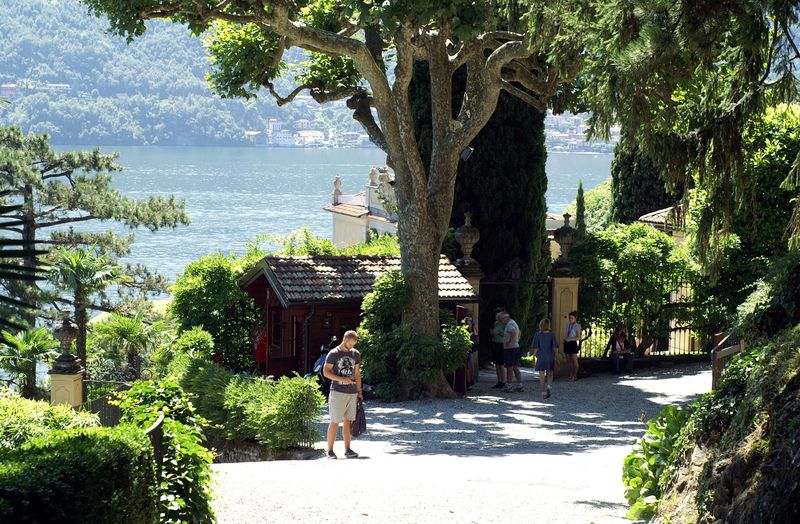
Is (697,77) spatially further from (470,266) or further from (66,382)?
(66,382)

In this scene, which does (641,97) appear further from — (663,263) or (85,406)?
(663,263)

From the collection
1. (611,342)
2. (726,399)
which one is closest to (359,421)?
(726,399)

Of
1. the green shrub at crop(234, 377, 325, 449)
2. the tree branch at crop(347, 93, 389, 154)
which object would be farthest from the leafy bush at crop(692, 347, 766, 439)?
the tree branch at crop(347, 93, 389, 154)

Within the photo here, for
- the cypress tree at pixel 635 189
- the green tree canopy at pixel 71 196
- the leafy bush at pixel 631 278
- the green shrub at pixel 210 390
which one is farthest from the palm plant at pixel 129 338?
the cypress tree at pixel 635 189

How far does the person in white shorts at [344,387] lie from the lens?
13.4 meters

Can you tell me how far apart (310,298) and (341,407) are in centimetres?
650

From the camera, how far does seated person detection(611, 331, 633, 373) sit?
907 inches

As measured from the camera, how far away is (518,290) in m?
25.5

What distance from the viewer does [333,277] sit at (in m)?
20.6

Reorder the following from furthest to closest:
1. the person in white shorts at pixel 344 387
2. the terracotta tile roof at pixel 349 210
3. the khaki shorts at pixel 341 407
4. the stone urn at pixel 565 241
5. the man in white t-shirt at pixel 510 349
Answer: the terracotta tile roof at pixel 349 210, the stone urn at pixel 565 241, the man in white t-shirt at pixel 510 349, the khaki shorts at pixel 341 407, the person in white shorts at pixel 344 387

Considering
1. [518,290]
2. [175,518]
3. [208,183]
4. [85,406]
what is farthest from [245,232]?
[175,518]

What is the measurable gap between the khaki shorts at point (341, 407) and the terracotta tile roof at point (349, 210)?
26.1 meters

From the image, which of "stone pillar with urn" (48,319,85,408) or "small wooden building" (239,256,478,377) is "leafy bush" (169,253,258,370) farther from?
"stone pillar with urn" (48,319,85,408)

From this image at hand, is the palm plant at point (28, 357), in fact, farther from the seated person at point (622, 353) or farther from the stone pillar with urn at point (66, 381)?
the seated person at point (622, 353)
